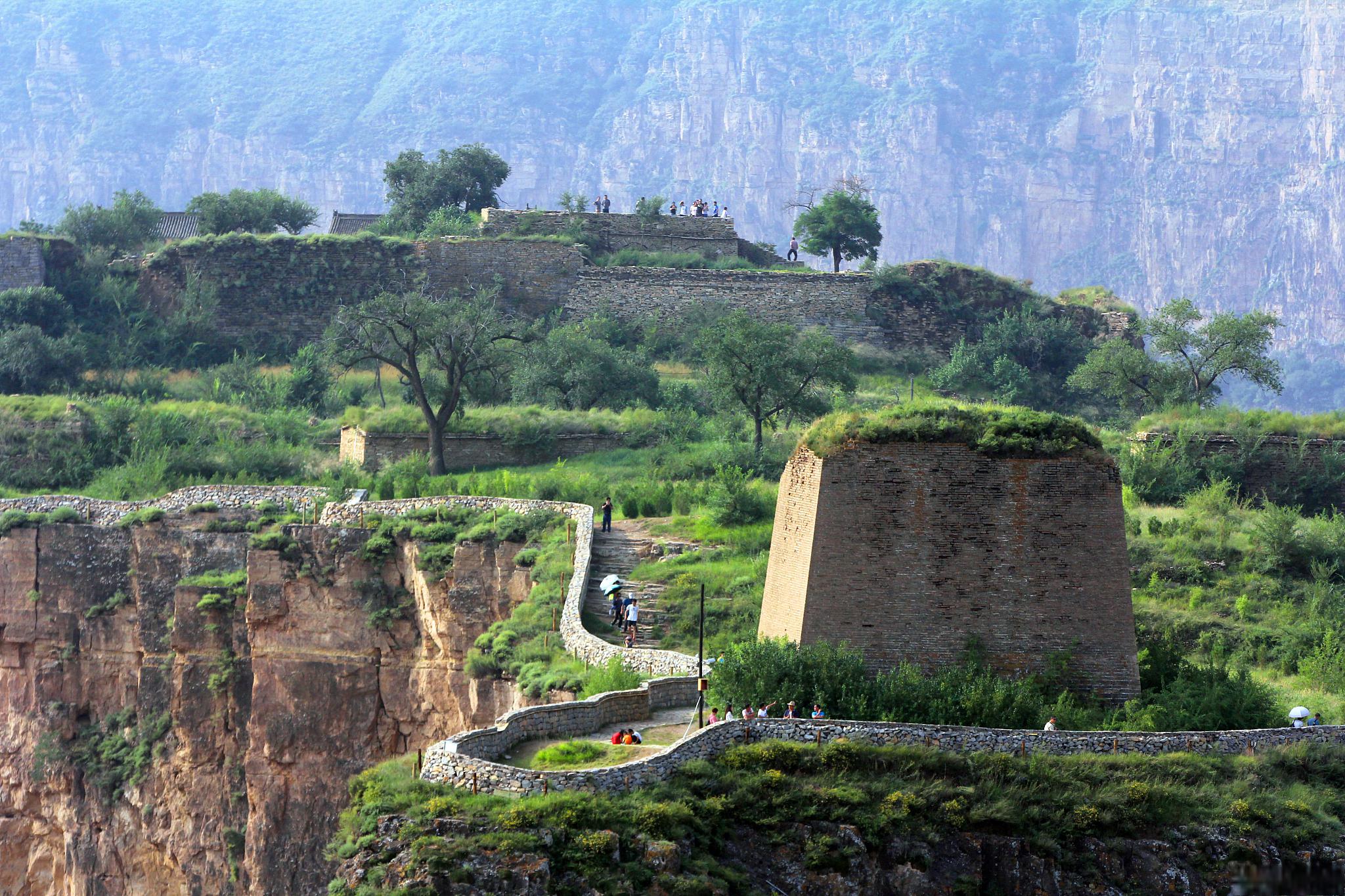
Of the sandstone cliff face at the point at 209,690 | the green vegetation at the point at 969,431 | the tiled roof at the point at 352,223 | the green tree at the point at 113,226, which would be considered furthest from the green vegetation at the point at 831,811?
the tiled roof at the point at 352,223

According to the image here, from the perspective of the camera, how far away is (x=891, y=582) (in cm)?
2720

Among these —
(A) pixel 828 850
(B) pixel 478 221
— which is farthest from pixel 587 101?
(A) pixel 828 850

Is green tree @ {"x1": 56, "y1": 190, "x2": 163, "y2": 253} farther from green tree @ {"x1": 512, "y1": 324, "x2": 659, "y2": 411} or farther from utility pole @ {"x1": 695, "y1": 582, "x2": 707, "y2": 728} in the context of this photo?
utility pole @ {"x1": 695, "y1": 582, "x2": 707, "y2": 728}

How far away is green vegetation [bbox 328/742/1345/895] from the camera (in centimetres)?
2184

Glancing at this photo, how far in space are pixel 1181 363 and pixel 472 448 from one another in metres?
16.9

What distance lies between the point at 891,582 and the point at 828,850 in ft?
16.0

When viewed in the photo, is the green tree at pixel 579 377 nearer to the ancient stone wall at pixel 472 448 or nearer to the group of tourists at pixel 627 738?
the ancient stone wall at pixel 472 448

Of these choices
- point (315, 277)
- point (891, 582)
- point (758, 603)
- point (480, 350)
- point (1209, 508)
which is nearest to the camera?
point (891, 582)

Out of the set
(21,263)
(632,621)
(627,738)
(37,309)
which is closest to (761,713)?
(627,738)

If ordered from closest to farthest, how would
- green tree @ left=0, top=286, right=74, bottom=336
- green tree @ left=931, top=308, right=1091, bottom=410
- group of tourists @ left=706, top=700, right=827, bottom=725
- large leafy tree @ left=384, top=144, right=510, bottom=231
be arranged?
group of tourists @ left=706, top=700, right=827, bottom=725
green tree @ left=931, top=308, right=1091, bottom=410
green tree @ left=0, top=286, right=74, bottom=336
large leafy tree @ left=384, top=144, right=510, bottom=231

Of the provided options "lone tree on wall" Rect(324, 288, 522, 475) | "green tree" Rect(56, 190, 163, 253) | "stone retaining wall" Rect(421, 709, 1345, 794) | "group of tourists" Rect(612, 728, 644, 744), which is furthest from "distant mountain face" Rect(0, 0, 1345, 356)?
"group of tourists" Rect(612, 728, 644, 744)

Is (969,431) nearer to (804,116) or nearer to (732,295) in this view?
(732,295)

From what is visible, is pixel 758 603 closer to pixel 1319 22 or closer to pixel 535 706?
pixel 535 706

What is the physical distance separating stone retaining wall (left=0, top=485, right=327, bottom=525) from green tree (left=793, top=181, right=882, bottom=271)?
69.5 feet
